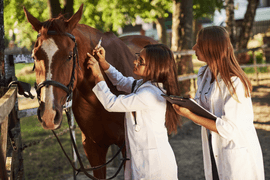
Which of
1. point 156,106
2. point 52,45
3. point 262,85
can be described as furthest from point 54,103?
point 262,85

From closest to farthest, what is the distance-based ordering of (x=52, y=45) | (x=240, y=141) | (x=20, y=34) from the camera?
(x=240, y=141), (x=52, y=45), (x=20, y=34)

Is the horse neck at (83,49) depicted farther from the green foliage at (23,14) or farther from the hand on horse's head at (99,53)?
the green foliage at (23,14)

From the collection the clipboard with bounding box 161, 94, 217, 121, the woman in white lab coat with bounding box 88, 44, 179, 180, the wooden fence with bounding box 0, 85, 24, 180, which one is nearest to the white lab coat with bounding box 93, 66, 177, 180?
the woman in white lab coat with bounding box 88, 44, 179, 180

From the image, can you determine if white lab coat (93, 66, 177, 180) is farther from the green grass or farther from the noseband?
the green grass

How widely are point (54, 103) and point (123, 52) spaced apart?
1.22 meters

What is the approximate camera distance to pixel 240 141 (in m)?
1.65

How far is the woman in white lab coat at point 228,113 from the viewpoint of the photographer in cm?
161

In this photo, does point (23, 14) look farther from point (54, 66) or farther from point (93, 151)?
point (54, 66)

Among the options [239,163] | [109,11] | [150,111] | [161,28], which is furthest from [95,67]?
[161,28]

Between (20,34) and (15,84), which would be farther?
(20,34)

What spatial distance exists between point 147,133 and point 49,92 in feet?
2.31

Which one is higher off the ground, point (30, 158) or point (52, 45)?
point (52, 45)

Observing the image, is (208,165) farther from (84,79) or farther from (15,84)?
(15,84)

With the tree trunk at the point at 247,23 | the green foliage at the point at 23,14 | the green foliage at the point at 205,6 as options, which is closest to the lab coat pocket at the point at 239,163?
the green foliage at the point at 23,14
